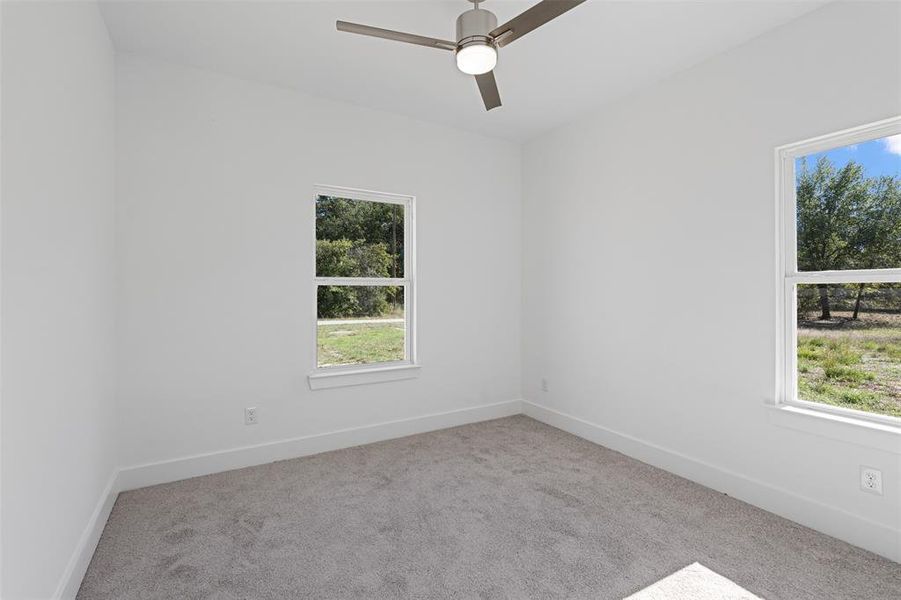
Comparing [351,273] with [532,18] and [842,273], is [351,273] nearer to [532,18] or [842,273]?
[532,18]

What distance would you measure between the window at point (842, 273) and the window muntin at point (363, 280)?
2.62 metres

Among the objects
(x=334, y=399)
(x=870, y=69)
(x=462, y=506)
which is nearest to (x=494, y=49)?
(x=870, y=69)

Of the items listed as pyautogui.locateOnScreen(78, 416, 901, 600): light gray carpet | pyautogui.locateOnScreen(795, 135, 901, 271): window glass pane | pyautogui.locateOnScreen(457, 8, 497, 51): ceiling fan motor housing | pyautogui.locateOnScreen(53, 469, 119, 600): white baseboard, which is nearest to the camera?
pyautogui.locateOnScreen(53, 469, 119, 600): white baseboard

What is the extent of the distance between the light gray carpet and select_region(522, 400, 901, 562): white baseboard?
0.06 metres

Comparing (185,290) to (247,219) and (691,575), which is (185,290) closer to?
(247,219)

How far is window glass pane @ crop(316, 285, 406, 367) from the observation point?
3.47 metres

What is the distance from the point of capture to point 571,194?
3.84m

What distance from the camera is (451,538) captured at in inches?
87.3

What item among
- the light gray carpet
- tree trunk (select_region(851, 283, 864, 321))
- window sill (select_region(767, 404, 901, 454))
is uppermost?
tree trunk (select_region(851, 283, 864, 321))

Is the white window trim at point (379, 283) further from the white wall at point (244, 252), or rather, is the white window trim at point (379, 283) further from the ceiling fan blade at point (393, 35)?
the ceiling fan blade at point (393, 35)

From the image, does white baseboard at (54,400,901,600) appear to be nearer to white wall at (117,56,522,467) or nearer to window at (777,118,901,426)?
white wall at (117,56,522,467)

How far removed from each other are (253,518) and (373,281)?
1.87m

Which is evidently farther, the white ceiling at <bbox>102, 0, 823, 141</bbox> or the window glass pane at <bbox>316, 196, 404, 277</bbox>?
the window glass pane at <bbox>316, 196, 404, 277</bbox>

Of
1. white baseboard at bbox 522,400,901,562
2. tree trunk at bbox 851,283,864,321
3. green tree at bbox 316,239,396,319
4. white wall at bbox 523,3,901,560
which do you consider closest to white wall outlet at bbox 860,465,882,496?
white wall at bbox 523,3,901,560
